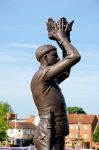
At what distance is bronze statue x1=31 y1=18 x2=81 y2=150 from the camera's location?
7.41 meters

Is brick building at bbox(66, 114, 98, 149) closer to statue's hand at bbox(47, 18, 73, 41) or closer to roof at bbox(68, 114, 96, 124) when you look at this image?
roof at bbox(68, 114, 96, 124)

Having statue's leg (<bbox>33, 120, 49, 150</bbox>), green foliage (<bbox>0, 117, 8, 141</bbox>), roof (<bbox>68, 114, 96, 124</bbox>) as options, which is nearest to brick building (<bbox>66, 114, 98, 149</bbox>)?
roof (<bbox>68, 114, 96, 124</bbox>)

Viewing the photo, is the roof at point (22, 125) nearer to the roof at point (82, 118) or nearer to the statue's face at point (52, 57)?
the roof at point (82, 118)

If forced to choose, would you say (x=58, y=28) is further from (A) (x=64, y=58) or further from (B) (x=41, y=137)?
(B) (x=41, y=137)

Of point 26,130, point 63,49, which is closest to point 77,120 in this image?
point 26,130

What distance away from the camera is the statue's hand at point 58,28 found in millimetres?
7578

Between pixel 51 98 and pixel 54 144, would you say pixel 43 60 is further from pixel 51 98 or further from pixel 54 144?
pixel 54 144

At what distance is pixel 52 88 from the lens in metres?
7.57

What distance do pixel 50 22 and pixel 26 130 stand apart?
120 meters

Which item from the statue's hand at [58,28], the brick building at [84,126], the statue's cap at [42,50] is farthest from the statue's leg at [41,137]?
the brick building at [84,126]

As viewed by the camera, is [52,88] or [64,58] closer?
[64,58]

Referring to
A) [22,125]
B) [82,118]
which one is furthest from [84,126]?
[22,125]

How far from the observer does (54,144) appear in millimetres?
7441

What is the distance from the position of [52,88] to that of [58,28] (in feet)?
2.73
